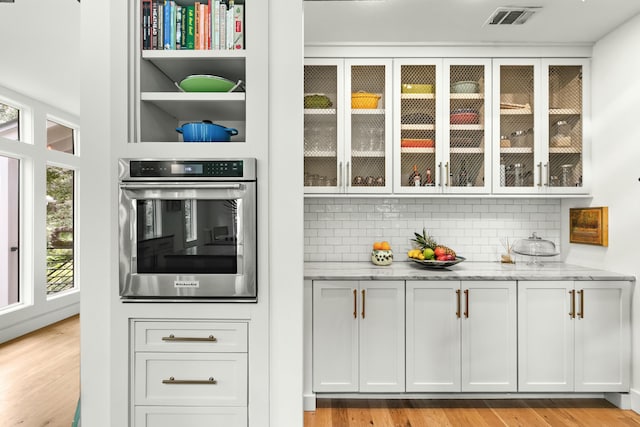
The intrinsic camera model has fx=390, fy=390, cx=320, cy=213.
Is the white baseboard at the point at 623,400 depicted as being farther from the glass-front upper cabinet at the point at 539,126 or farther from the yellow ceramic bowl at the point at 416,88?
the yellow ceramic bowl at the point at 416,88

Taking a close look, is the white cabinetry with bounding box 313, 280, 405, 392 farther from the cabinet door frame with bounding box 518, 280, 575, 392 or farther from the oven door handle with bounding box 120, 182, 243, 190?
the oven door handle with bounding box 120, 182, 243, 190

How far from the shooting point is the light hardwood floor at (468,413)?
249 centimetres

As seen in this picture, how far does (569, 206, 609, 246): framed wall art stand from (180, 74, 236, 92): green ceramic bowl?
2.77 m

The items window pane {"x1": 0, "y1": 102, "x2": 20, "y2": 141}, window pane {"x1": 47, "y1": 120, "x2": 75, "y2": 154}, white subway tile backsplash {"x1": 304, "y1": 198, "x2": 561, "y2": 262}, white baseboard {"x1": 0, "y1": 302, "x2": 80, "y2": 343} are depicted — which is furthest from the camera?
window pane {"x1": 47, "y1": 120, "x2": 75, "y2": 154}

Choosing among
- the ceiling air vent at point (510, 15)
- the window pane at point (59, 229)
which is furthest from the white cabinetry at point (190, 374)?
the window pane at point (59, 229)

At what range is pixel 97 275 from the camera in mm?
1768

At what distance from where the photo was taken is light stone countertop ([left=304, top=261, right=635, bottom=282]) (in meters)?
2.66

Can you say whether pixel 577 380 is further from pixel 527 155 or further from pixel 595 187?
pixel 527 155

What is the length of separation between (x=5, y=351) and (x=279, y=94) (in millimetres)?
4125

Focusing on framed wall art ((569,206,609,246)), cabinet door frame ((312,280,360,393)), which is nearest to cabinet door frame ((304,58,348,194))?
cabinet door frame ((312,280,360,393))

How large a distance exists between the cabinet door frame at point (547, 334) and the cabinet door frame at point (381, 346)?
0.82 m

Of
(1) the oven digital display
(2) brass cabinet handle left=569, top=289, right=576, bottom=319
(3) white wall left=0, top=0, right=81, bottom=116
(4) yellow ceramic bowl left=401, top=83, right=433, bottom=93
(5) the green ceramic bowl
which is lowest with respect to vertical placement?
(2) brass cabinet handle left=569, top=289, right=576, bottom=319

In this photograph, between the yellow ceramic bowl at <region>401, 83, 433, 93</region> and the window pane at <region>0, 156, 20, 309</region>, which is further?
the window pane at <region>0, 156, 20, 309</region>

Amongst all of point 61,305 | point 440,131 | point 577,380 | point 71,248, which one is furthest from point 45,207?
point 577,380
